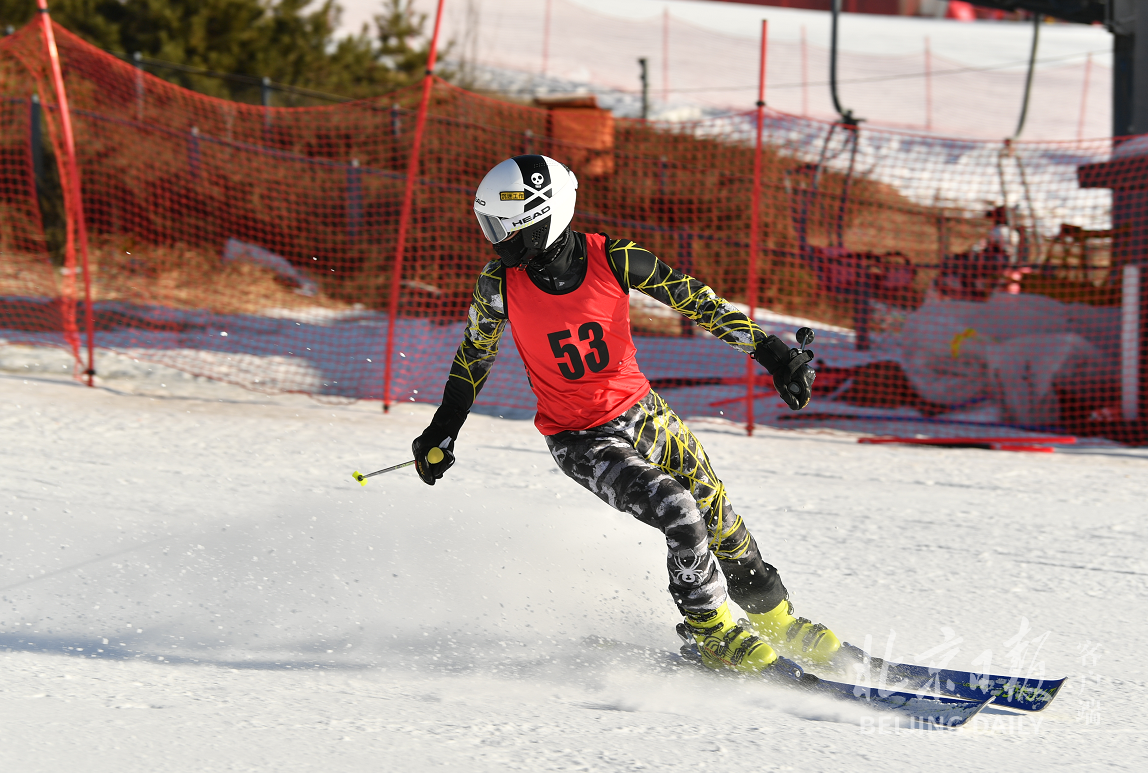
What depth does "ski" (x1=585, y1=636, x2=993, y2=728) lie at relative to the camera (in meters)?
2.96

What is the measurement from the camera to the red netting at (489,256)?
8219mm

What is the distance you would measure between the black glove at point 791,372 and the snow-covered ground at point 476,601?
102 cm

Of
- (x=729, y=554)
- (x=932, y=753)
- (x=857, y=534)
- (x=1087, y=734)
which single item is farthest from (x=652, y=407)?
Result: (x=857, y=534)

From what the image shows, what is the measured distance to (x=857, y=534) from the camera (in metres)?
5.12

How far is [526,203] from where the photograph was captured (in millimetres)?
3236

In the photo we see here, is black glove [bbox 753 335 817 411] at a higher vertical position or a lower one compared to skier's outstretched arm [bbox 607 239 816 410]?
lower

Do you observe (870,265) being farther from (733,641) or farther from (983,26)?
(983,26)

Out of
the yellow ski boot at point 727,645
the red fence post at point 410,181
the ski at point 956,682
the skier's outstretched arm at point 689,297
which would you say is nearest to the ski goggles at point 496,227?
the skier's outstretched arm at point 689,297

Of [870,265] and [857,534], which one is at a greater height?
Answer: [870,265]

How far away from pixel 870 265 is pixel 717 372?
1887 millimetres

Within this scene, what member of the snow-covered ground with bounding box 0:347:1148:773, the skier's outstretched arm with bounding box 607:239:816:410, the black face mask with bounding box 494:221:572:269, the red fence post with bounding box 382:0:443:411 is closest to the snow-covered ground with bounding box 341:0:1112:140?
the red fence post with bounding box 382:0:443:411

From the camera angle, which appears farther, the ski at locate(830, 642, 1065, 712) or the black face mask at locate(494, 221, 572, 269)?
the black face mask at locate(494, 221, 572, 269)

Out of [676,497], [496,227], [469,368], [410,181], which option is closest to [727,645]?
[676,497]

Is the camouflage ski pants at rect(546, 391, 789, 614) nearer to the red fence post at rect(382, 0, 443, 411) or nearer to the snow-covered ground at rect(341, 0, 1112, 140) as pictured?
the red fence post at rect(382, 0, 443, 411)
